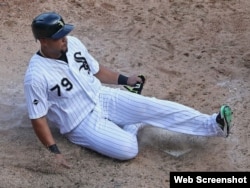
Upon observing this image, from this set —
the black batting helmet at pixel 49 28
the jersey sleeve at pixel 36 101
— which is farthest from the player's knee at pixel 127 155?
the black batting helmet at pixel 49 28

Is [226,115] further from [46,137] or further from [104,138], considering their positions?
[46,137]

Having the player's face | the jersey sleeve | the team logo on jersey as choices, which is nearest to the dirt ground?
the jersey sleeve

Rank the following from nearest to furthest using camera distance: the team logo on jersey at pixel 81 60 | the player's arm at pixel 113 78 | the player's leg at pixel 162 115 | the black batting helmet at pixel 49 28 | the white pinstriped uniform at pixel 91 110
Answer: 1. the black batting helmet at pixel 49 28
2. the white pinstriped uniform at pixel 91 110
3. the player's leg at pixel 162 115
4. the team logo on jersey at pixel 81 60
5. the player's arm at pixel 113 78

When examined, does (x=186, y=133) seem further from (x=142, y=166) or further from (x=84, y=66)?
(x=84, y=66)

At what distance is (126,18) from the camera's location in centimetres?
681

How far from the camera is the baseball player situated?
14.8 ft

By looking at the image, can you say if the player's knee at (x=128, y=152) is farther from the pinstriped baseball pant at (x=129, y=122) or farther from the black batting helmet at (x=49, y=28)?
the black batting helmet at (x=49, y=28)

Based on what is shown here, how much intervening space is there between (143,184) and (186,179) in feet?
1.02

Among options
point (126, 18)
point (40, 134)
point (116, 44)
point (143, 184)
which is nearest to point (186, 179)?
point (143, 184)

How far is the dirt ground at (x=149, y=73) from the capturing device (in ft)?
15.0

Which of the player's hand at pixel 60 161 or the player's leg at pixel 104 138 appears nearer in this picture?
the player's hand at pixel 60 161

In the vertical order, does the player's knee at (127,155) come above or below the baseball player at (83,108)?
below

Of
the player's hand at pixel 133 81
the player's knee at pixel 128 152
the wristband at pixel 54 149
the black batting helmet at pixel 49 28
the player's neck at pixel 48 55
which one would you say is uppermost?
the black batting helmet at pixel 49 28

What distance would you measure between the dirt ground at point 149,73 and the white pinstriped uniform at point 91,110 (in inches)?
5.9
